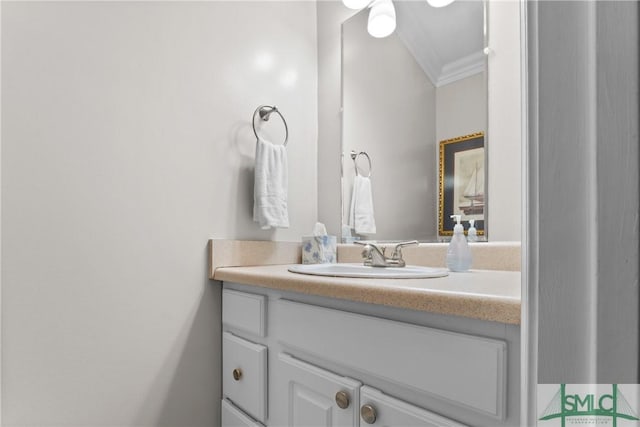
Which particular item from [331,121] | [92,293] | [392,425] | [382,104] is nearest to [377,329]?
[392,425]

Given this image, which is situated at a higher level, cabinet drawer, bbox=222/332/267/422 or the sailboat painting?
the sailboat painting

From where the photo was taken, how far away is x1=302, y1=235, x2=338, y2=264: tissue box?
1418mm

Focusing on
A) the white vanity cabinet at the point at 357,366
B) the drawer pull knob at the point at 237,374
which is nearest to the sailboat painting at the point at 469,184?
the white vanity cabinet at the point at 357,366

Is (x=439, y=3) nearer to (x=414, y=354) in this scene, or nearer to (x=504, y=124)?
(x=504, y=124)

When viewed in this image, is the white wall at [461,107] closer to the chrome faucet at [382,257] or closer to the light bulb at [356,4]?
the chrome faucet at [382,257]

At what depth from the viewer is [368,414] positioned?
0.75 metres

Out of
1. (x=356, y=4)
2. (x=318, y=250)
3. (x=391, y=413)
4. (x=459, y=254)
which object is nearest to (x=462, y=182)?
(x=459, y=254)

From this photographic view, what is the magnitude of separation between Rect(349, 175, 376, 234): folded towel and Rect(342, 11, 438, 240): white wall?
0.08ft

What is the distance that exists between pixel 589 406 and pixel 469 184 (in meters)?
1.01

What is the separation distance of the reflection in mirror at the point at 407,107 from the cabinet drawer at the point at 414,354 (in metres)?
0.61

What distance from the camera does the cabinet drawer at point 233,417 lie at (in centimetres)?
111

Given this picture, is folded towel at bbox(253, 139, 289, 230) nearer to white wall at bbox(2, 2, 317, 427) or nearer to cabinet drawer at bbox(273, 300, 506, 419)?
white wall at bbox(2, 2, 317, 427)

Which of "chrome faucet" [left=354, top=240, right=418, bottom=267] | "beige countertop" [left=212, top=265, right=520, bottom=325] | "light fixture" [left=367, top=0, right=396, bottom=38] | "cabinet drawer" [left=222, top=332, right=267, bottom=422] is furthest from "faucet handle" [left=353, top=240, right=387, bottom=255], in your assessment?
"light fixture" [left=367, top=0, right=396, bottom=38]

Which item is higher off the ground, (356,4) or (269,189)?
(356,4)
